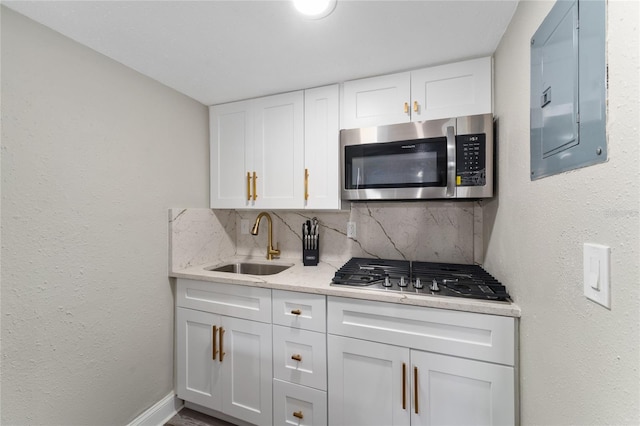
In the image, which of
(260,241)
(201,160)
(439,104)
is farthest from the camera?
(260,241)

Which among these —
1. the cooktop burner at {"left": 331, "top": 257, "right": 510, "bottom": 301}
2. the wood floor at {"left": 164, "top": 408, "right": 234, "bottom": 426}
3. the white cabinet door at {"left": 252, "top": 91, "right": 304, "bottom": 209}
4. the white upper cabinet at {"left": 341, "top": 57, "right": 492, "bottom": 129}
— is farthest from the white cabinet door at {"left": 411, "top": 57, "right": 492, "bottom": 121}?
the wood floor at {"left": 164, "top": 408, "right": 234, "bottom": 426}

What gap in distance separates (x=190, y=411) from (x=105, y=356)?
2.42 ft

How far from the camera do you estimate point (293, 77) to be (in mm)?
1621

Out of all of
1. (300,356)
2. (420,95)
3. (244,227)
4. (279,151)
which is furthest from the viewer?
(244,227)

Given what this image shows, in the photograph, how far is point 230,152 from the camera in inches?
77.8

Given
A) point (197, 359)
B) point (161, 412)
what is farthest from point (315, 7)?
point (161, 412)

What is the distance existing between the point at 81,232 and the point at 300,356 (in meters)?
1.29

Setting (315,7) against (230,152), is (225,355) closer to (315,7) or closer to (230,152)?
(230,152)

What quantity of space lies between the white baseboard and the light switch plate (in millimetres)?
2188

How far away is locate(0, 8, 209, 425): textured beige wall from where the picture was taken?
107 cm

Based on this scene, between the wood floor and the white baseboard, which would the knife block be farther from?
the white baseboard

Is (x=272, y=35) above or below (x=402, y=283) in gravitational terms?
above

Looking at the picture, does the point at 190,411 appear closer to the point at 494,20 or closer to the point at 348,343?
the point at 348,343

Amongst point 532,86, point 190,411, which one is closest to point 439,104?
point 532,86
